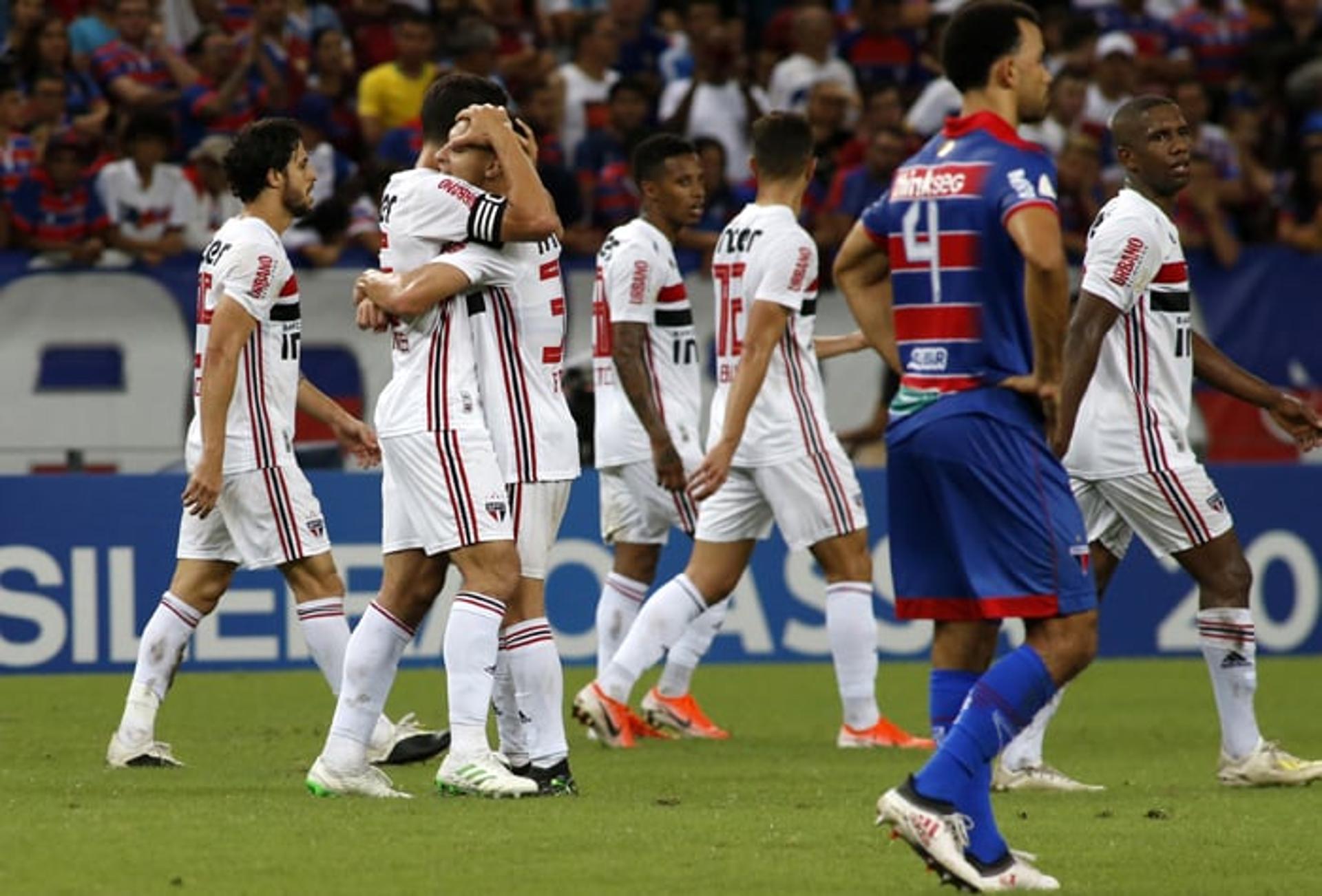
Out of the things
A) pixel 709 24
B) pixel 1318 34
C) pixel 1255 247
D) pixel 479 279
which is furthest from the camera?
pixel 1318 34

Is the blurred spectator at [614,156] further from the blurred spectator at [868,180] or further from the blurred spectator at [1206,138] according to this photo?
the blurred spectator at [1206,138]

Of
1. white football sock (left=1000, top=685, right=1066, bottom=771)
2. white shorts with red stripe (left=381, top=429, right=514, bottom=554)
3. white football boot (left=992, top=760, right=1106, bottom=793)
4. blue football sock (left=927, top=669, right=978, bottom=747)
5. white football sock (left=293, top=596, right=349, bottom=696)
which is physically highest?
white shorts with red stripe (left=381, top=429, right=514, bottom=554)

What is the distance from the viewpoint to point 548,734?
28.7 feet

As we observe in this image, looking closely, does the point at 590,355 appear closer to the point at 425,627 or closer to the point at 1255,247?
the point at 425,627

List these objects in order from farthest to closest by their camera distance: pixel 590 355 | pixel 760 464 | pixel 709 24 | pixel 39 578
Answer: pixel 709 24 → pixel 590 355 → pixel 39 578 → pixel 760 464

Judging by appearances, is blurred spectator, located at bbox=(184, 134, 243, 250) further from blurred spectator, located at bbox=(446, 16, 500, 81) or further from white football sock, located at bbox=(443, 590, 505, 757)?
white football sock, located at bbox=(443, 590, 505, 757)

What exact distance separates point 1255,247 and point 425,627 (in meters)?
6.57

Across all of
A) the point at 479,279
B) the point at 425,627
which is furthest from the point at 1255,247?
the point at 479,279

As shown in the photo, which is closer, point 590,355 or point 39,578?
point 39,578

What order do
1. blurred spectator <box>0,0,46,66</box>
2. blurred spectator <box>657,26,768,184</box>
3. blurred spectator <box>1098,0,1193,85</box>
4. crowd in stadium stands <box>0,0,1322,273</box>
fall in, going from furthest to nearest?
blurred spectator <box>1098,0,1193,85</box>
blurred spectator <box>657,26,768,184</box>
blurred spectator <box>0,0,46,66</box>
crowd in stadium stands <box>0,0,1322,273</box>

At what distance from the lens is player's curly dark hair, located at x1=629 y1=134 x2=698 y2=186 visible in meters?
11.8

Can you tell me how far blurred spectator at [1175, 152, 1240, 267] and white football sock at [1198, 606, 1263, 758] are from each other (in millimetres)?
7998

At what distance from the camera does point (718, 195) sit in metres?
17.7

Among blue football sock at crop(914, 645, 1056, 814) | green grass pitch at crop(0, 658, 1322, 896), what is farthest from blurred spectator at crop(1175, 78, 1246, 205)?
blue football sock at crop(914, 645, 1056, 814)
